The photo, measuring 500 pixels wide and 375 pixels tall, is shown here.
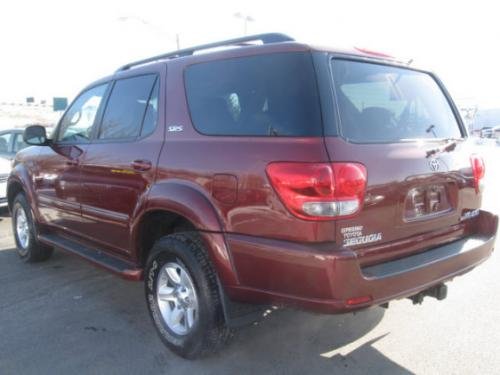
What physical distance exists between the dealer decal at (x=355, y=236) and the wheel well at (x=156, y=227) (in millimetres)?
1231

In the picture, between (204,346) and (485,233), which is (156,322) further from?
(485,233)

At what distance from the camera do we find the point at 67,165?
14.1 ft

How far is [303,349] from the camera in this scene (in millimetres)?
3250

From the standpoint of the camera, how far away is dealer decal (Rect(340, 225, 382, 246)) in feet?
7.93

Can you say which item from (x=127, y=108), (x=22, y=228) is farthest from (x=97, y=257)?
(x=22, y=228)

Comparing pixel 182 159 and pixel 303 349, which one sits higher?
pixel 182 159

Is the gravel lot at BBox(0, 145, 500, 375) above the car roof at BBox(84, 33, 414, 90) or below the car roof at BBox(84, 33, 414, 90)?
below

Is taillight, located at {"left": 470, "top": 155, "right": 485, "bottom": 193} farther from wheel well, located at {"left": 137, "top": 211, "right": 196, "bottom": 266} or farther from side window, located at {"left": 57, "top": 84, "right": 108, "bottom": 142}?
side window, located at {"left": 57, "top": 84, "right": 108, "bottom": 142}

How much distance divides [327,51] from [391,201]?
2.94ft

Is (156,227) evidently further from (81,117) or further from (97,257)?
(81,117)

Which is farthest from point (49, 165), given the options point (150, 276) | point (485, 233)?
point (485, 233)

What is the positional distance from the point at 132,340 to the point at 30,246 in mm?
2359

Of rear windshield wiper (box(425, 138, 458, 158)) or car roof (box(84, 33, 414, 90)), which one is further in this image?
rear windshield wiper (box(425, 138, 458, 158))

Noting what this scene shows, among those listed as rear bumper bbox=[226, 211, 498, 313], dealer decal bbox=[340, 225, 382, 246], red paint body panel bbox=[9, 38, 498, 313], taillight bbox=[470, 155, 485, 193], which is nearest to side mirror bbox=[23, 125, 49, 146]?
red paint body panel bbox=[9, 38, 498, 313]
